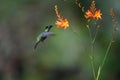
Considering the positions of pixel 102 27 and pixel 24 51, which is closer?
pixel 102 27

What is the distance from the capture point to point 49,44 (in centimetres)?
669

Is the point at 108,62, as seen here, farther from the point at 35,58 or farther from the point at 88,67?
the point at 35,58

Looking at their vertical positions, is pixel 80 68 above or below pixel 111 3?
below

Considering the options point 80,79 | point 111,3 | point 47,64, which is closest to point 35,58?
point 47,64

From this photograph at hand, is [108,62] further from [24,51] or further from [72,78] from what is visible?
[24,51]

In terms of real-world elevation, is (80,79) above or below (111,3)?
below

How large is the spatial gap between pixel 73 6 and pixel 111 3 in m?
0.49

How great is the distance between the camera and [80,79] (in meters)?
6.52

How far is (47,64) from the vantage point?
6.73 m

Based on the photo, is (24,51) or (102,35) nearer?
(102,35)

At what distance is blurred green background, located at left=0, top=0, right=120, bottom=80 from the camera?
21.0ft

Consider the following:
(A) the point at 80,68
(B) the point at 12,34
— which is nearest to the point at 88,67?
(A) the point at 80,68

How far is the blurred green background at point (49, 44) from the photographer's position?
640cm

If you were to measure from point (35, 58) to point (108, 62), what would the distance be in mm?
812
